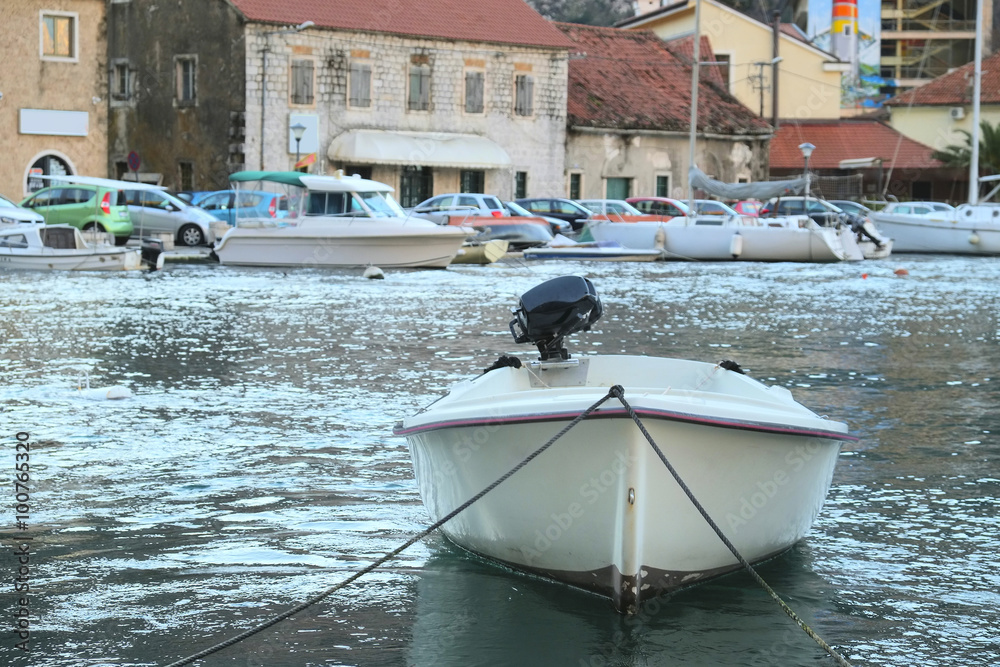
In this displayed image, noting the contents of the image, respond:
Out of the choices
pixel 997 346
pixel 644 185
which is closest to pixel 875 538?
pixel 997 346

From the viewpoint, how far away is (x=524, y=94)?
51.6m

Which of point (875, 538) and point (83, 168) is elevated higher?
point (83, 168)

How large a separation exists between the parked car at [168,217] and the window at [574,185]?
1841cm

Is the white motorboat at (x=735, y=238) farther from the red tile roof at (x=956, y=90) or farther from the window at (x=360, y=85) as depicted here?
the red tile roof at (x=956, y=90)

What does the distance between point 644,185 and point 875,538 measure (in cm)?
4718

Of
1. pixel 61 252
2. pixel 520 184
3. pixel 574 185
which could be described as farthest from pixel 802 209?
pixel 61 252

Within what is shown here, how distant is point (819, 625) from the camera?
23.4 ft

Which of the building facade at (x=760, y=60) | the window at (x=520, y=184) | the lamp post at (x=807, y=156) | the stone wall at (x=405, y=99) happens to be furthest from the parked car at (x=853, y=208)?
the building facade at (x=760, y=60)

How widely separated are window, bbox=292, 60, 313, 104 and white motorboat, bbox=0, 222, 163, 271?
16251 millimetres

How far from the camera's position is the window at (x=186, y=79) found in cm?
4647

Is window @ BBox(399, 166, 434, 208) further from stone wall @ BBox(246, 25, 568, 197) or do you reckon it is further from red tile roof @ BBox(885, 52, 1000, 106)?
red tile roof @ BBox(885, 52, 1000, 106)

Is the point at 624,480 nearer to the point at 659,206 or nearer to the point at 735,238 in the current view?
the point at 735,238

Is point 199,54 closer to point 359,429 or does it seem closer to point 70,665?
point 359,429

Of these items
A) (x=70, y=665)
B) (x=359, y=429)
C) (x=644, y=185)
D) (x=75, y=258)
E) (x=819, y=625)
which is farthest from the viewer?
(x=644, y=185)
